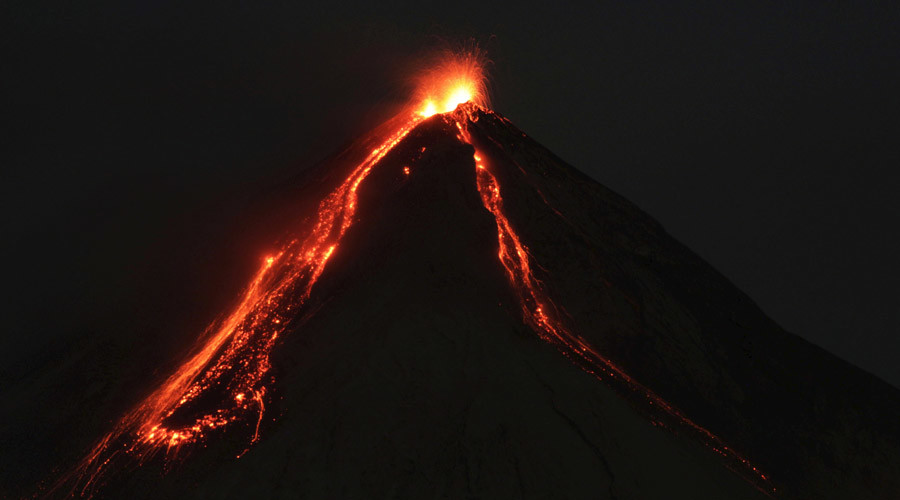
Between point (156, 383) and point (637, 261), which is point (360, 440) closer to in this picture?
point (156, 383)

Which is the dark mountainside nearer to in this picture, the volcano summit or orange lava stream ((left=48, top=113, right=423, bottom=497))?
the volcano summit

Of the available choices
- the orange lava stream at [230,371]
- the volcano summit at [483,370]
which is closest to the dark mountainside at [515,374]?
the volcano summit at [483,370]

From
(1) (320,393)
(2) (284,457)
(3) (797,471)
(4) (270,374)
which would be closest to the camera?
(2) (284,457)

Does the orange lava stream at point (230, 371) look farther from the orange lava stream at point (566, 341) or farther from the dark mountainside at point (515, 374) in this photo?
the orange lava stream at point (566, 341)

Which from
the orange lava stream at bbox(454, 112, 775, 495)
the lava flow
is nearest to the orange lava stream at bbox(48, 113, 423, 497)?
the lava flow

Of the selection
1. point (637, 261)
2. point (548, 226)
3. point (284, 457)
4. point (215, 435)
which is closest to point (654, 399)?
point (548, 226)

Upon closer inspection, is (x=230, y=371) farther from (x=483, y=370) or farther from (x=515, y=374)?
(x=515, y=374)

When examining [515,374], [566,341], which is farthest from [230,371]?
[566,341]
